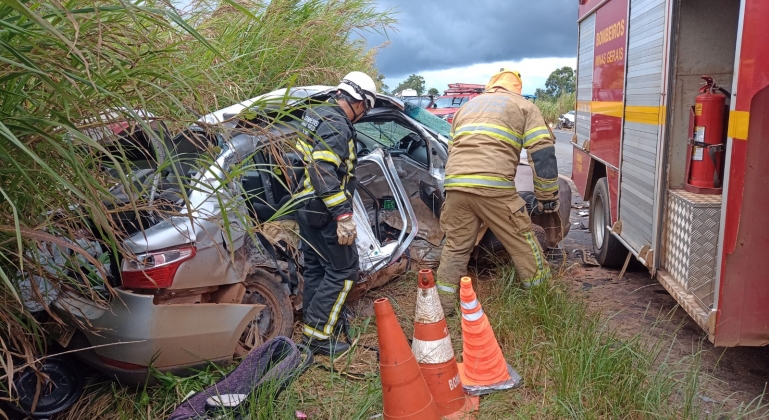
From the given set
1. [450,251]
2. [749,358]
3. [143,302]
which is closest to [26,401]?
[143,302]

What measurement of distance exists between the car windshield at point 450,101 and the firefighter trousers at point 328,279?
1421 centimetres

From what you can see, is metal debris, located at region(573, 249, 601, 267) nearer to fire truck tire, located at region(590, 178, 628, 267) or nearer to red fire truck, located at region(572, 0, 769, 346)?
fire truck tire, located at region(590, 178, 628, 267)

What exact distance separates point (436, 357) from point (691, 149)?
2.05 metres

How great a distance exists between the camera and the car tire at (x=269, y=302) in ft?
12.1

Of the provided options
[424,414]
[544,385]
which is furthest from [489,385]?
[424,414]

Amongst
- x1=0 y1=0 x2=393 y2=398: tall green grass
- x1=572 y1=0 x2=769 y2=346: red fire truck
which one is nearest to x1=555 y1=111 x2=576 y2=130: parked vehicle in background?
x1=572 y1=0 x2=769 y2=346: red fire truck

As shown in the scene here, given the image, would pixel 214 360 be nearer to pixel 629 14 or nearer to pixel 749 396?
pixel 749 396

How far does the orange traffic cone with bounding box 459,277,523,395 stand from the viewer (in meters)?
3.03

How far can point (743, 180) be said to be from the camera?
2680 millimetres

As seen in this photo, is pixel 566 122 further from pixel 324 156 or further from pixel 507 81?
pixel 324 156

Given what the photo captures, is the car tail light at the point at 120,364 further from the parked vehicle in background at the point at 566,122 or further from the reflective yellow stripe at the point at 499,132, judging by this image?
the parked vehicle in background at the point at 566,122

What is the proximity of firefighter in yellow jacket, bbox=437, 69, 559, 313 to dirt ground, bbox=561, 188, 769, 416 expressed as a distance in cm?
78

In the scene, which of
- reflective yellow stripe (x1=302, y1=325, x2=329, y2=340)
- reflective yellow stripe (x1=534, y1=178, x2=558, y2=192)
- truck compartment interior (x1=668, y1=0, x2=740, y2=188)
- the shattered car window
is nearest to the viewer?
truck compartment interior (x1=668, y1=0, x2=740, y2=188)

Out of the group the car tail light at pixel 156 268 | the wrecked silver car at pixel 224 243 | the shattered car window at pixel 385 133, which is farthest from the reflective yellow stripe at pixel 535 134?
the car tail light at pixel 156 268
